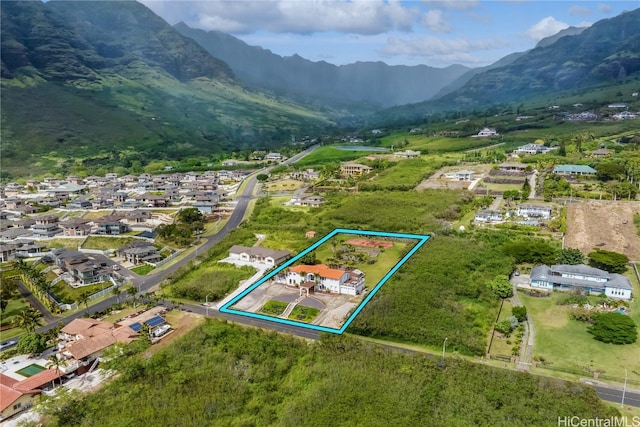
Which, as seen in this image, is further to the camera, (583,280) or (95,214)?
(95,214)

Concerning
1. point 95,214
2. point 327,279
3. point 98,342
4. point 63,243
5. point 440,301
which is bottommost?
point 440,301

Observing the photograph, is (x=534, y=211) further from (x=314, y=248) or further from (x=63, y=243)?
(x=63, y=243)

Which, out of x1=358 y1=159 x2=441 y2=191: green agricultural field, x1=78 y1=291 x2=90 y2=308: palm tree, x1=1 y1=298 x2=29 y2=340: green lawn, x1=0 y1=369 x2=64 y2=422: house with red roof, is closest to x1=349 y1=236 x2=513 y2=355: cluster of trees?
x1=0 y1=369 x2=64 y2=422: house with red roof

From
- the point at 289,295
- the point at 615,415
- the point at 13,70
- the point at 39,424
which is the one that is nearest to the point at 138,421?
the point at 39,424

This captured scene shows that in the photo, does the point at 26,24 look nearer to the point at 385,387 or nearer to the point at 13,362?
the point at 13,362

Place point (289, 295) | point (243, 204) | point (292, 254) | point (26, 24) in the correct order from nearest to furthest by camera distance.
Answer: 1. point (289, 295)
2. point (292, 254)
3. point (243, 204)
4. point (26, 24)

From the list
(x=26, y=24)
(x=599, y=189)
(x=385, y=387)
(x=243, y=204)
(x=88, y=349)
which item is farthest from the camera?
(x=26, y=24)

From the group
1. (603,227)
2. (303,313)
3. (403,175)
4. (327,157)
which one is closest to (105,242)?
(303,313)

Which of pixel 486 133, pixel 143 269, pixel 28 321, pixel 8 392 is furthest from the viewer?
pixel 486 133
